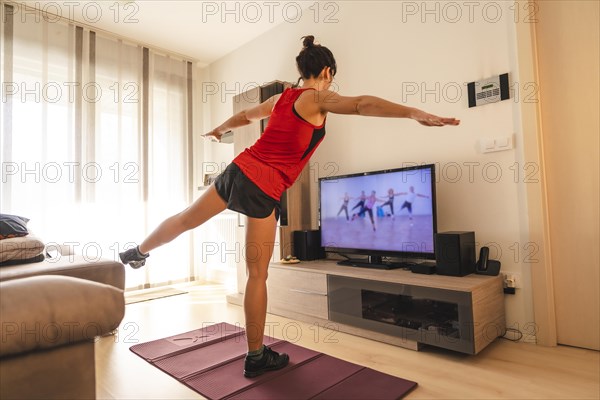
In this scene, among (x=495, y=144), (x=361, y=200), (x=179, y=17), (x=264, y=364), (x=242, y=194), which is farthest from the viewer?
(x=179, y=17)

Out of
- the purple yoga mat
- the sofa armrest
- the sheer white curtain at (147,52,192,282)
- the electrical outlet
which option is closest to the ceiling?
the sheer white curtain at (147,52,192,282)

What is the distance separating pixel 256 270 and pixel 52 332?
1241 mm

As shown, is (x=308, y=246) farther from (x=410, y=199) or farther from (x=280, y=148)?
(x=280, y=148)

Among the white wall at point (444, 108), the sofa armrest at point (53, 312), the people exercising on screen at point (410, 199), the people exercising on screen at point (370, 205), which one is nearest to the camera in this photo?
the sofa armrest at point (53, 312)

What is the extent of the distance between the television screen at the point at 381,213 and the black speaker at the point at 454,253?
94mm

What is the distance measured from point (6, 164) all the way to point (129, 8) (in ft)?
5.67

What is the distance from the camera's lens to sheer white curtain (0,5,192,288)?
3.24 meters

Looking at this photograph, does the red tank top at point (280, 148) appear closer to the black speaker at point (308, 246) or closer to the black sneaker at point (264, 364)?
the black sneaker at point (264, 364)

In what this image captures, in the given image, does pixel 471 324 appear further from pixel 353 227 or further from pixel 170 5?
pixel 170 5

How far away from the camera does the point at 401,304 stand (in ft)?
7.11

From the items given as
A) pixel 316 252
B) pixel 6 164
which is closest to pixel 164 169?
pixel 6 164

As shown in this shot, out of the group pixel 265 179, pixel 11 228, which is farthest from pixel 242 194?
pixel 11 228

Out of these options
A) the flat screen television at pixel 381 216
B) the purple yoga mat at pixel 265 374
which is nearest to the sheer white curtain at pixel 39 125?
the purple yoga mat at pixel 265 374

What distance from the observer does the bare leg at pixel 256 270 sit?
67.1 inches
